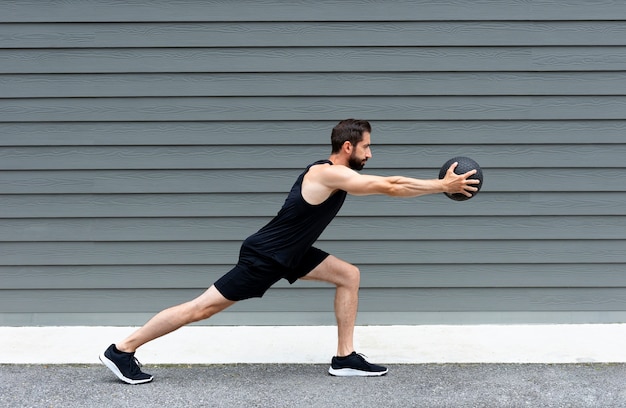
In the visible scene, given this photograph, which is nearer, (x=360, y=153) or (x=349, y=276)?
(x=360, y=153)

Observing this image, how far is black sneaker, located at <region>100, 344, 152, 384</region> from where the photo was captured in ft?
14.7

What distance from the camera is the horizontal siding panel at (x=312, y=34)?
5.35 m

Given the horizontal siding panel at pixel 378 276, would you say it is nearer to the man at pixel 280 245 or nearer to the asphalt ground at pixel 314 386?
the asphalt ground at pixel 314 386

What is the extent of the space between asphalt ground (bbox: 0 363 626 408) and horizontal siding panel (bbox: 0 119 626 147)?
57.9 inches

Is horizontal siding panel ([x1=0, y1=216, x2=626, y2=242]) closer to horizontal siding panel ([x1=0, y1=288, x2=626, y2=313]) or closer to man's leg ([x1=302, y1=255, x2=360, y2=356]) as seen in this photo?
horizontal siding panel ([x1=0, y1=288, x2=626, y2=313])

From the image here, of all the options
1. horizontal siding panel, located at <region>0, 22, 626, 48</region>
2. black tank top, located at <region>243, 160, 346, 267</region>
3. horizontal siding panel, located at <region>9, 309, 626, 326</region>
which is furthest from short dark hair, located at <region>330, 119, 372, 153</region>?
horizontal siding panel, located at <region>9, 309, 626, 326</region>

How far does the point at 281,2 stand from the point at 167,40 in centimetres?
77

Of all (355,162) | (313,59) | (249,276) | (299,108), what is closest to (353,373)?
(249,276)

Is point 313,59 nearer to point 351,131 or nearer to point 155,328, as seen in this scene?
point 351,131

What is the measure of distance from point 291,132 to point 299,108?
16 cm

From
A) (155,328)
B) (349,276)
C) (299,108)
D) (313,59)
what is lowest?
(155,328)

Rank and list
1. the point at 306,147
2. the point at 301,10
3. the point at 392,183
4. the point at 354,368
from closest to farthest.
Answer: the point at 392,183 → the point at 354,368 → the point at 301,10 → the point at 306,147

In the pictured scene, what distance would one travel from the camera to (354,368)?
4.64 meters

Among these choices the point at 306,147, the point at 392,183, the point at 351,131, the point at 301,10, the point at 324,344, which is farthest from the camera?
the point at 306,147
